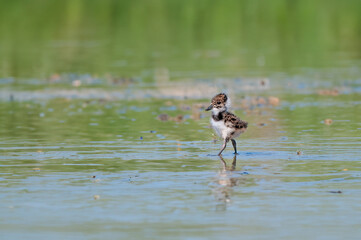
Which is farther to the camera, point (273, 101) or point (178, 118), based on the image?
point (273, 101)

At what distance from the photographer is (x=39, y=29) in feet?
152

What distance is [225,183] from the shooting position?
40.3 ft

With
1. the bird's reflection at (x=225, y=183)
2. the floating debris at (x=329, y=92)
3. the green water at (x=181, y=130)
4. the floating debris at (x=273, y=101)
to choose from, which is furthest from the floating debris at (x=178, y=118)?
the bird's reflection at (x=225, y=183)

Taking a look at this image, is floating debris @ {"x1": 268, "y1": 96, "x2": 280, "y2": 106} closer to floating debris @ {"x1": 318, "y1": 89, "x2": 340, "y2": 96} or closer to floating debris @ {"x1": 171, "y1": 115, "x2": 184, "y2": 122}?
floating debris @ {"x1": 318, "y1": 89, "x2": 340, "y2": 96}

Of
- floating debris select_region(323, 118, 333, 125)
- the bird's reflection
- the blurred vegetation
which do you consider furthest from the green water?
floating debris select_region(323, 118, 333, 125)

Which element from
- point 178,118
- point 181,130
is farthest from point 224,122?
point 178,118

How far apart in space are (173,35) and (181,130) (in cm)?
2372

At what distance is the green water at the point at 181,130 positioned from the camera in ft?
33.8

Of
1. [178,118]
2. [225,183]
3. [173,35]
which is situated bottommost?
[225,183]

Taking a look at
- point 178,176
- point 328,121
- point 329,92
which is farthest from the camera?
point 329,92

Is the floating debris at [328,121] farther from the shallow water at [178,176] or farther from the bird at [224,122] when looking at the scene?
the bird at [224,122]

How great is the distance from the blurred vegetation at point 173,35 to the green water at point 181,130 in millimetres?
148

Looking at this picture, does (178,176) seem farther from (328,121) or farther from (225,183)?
(328,121)

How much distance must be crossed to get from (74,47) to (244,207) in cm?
2898
